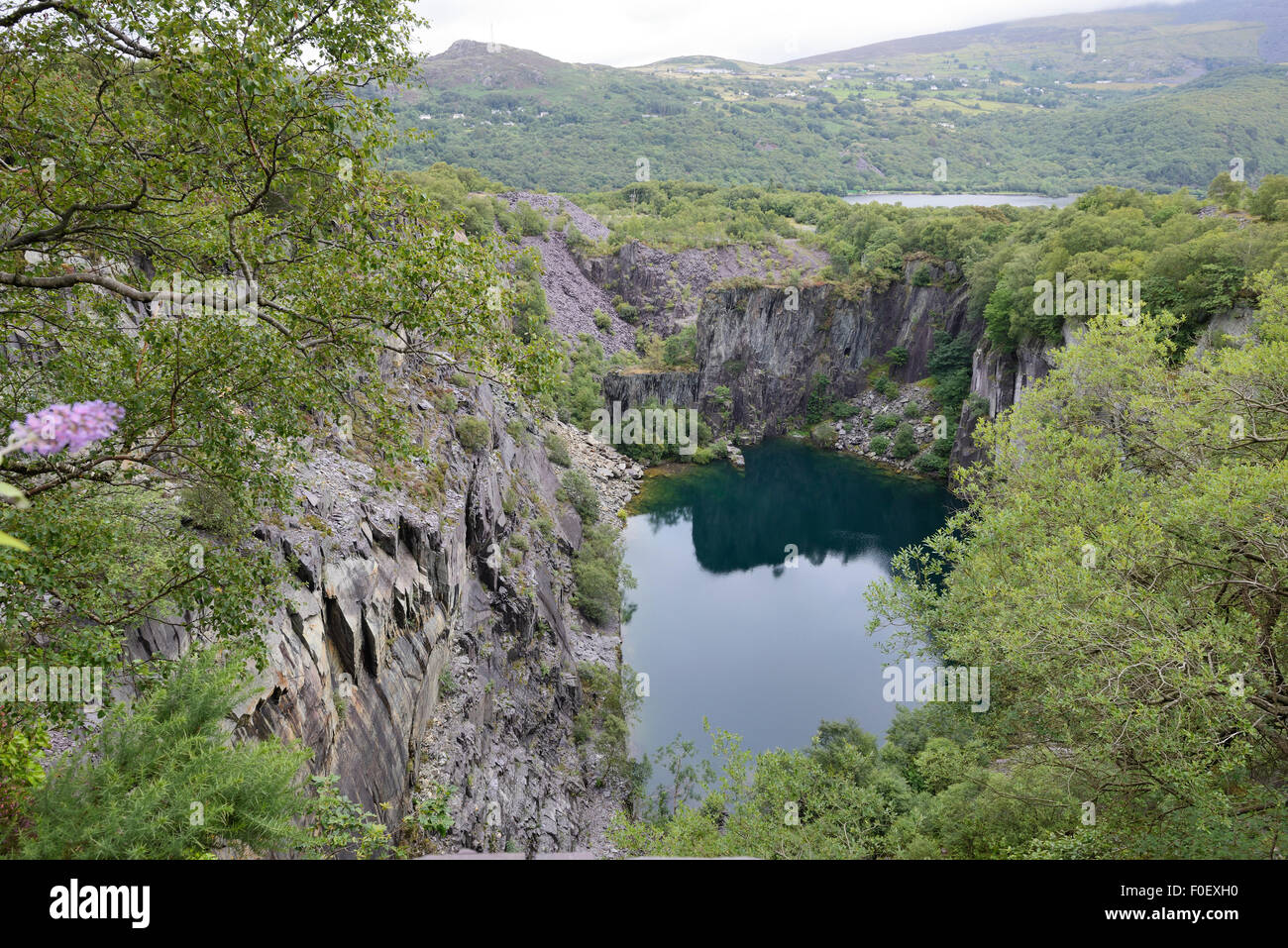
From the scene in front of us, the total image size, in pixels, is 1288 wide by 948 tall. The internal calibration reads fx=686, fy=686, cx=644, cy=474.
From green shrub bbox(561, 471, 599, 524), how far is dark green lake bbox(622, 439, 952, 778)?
475cm

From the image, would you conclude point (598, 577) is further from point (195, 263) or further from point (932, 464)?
point (932, 464)

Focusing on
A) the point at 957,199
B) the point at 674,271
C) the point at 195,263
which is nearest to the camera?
the point at 195,263

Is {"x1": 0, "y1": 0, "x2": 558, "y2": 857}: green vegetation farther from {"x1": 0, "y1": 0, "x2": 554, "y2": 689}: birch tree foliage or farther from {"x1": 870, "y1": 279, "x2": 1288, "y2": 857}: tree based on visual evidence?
{"x1": 870, "y1": 279, "x2": 1288, "y2": 857}: tree

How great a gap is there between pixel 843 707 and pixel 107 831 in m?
26.7

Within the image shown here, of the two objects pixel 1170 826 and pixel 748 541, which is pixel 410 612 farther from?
pixel 748 541

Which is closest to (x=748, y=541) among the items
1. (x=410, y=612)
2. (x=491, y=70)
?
(x=410, y=612)

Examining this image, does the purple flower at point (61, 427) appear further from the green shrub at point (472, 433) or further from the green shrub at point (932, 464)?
the green shrub at point (932, 464)

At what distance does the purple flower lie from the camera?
2.56 metres
